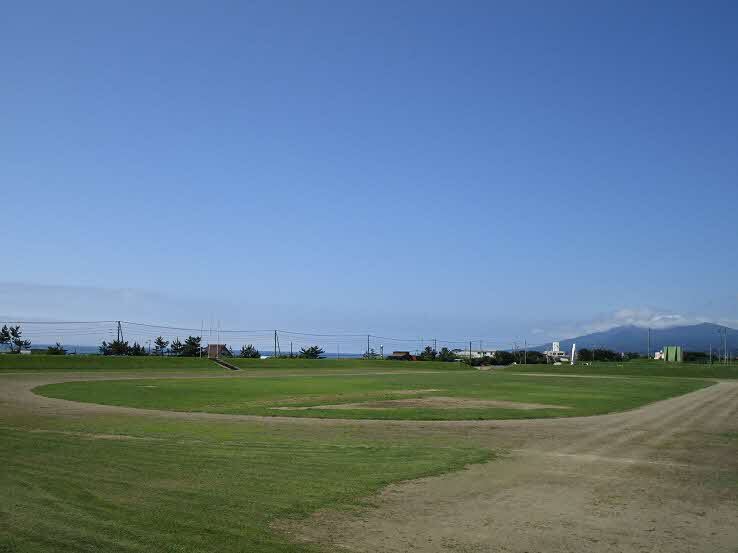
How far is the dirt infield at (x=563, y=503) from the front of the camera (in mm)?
8688

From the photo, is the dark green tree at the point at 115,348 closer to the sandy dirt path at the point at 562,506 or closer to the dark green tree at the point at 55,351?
the dark green tree at the point at 55,351

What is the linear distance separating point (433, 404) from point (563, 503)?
67.3 feet

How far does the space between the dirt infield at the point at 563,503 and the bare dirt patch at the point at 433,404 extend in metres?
8.34

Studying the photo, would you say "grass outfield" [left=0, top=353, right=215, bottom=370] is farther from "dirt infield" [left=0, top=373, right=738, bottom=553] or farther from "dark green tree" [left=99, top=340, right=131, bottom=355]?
"dirt infield" [left=0, top=373, right=738, bottom=553]

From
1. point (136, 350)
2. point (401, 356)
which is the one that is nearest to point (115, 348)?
point (136, 350)

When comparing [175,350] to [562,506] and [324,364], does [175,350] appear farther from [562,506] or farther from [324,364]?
[562,506]

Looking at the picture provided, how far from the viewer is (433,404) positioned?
31.4m

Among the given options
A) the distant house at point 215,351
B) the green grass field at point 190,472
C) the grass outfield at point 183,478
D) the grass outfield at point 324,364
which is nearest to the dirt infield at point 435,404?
the green grass field at point 190,472

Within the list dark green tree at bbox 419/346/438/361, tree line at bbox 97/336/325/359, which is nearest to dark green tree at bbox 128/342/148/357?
tree line at bbox 97/336/325/359

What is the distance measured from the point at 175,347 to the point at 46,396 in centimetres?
8418

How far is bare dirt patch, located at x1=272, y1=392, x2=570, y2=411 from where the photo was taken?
95.6ft

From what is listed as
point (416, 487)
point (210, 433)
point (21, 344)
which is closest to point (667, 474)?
point (416, 487)

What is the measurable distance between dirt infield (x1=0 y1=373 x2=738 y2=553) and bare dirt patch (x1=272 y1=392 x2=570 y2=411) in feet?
27.4

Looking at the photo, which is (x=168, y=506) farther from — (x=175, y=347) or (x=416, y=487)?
(x=175, y=347)
